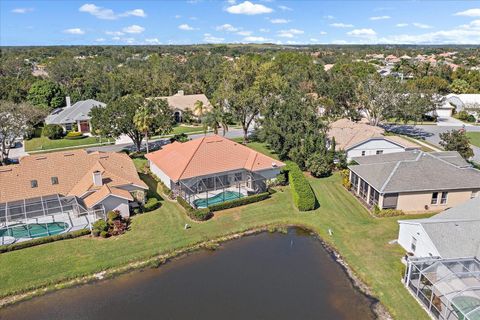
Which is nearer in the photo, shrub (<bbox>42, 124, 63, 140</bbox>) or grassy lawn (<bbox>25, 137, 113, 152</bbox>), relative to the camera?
grassy lawn (<bbox>25, 137, 113, 152</bbox>)

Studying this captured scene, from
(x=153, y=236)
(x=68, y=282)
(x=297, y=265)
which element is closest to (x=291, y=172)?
(x=297, y=265)

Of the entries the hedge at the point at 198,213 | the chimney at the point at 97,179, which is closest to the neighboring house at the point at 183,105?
the chimney at the point at 97,179

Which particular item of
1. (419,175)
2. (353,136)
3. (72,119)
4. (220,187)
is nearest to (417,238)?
(419,175)

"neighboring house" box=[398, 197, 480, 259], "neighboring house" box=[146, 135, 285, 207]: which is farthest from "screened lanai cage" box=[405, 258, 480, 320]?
"neighboring house" box=[146, 135, 285, 207]

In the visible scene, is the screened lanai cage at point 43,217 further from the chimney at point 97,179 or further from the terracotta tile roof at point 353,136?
the terracotta tile roof at point 353,136

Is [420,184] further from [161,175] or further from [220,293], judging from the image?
[161,175]

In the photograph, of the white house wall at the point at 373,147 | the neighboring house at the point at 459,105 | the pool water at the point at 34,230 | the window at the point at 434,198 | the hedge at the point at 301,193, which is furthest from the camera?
the neighboring house at the point at 459,105

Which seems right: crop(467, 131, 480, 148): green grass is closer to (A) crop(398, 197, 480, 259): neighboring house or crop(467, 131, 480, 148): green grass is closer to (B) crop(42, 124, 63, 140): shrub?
(A) crop(398, 197, 480, 259): neighboring house
